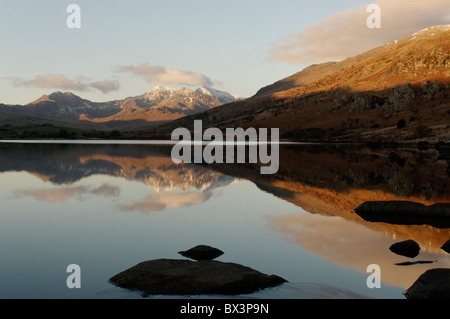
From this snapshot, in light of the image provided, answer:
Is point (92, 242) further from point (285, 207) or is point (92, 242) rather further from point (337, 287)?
point (285, 207)

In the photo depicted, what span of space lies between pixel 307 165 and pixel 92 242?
165ft

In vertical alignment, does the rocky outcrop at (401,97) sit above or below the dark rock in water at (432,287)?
Answer: above

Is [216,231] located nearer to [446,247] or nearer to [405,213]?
[446,247]

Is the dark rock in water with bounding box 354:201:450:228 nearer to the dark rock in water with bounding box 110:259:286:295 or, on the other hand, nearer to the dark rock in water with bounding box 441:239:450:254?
the dark rock in water with bounding box 441:239:450:254

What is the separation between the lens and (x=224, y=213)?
3164 cm

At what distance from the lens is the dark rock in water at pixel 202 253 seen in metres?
19.4

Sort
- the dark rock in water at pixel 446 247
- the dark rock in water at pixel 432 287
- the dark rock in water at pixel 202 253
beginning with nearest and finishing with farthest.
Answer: the dark rock in water at pixel 432 287 < the dark rock in water at pixel 202 253 < the dark rock in water at pixel 446 247

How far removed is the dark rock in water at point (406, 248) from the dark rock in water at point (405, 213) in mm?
7095

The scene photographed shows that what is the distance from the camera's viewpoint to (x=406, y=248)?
2081 cm

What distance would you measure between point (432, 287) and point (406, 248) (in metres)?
6.82

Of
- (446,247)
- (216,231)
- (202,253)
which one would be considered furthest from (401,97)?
(202,253)

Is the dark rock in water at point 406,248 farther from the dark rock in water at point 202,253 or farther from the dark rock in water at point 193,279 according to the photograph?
the dark rock in water at point 202,253

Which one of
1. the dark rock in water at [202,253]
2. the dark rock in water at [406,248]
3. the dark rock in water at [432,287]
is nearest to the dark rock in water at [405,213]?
the dark rock in water at [406,248]

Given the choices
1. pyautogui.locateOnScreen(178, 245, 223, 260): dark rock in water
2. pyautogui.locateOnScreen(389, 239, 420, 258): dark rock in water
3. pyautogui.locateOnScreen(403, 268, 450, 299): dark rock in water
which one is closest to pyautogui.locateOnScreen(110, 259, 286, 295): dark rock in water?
pyautogui.locateOnScreen(178, 245, 223, 260): dark rock in water
